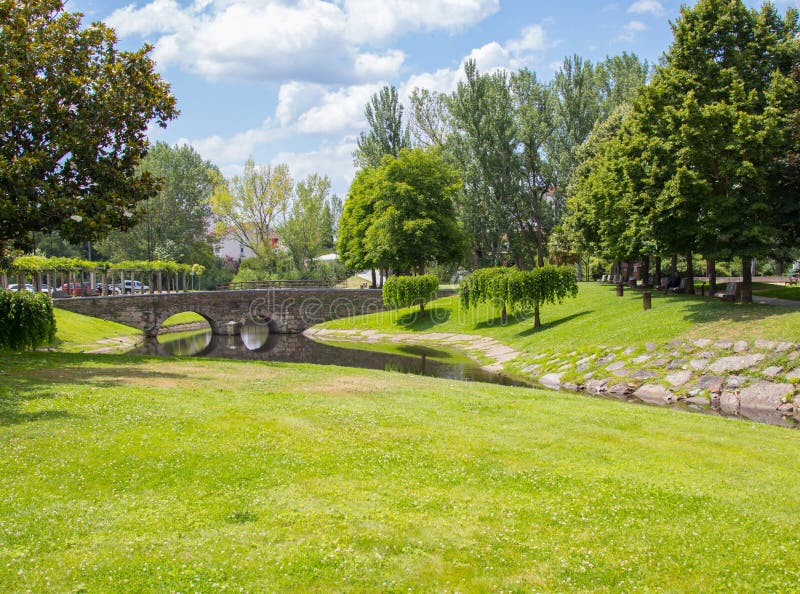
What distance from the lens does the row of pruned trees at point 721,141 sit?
30594 mm

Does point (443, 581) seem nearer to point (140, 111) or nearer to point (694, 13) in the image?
point (140, 111)

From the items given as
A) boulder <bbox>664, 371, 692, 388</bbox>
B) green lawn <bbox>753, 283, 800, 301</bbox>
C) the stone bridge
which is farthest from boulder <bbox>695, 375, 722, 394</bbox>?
the stone bridge

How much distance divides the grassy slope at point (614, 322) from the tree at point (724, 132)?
3227 millimetres

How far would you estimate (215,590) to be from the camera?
719 cm

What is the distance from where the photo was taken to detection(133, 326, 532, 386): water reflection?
123 ft

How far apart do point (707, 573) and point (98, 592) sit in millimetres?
7520

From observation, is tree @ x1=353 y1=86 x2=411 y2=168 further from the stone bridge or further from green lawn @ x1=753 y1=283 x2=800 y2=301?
green lawn @ x1=753 y1=283 x2=800 y2=301

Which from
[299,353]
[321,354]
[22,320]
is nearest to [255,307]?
[299,353]

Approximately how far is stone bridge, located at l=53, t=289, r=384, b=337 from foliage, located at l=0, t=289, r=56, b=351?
3049 cm

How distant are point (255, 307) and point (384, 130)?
90.9 ft

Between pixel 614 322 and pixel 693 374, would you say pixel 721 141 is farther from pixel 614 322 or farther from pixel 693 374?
pixel 614 322

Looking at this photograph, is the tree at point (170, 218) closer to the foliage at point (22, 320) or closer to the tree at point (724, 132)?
the foliage at point (22, 320)

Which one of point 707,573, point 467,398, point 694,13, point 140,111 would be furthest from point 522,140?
point 707,573

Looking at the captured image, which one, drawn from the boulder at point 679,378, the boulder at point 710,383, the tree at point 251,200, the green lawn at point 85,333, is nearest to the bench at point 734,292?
the boulder at point 679,378
